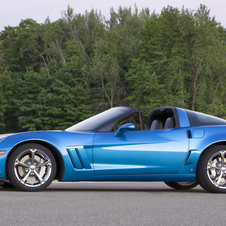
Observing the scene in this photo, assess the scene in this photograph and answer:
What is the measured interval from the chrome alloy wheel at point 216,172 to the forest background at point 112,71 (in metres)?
43.7

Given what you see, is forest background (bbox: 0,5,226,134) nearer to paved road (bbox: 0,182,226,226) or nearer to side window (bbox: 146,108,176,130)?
side window (bbox: 146,108,176,130)

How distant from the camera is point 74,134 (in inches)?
257

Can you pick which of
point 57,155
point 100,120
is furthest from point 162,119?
point 57,155

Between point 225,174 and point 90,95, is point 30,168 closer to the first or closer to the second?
point 225,174

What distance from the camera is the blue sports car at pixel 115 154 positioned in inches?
247

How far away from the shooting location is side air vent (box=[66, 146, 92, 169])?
6359mm

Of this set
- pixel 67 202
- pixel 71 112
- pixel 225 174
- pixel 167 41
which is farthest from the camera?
pixel 71 112

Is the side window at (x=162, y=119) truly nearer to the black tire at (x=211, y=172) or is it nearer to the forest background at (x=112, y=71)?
the black tire at (x=211, y=172)

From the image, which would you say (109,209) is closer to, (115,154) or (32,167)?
(115,154)

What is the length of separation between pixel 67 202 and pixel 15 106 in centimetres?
5697

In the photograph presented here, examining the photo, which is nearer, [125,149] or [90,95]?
[125,149]

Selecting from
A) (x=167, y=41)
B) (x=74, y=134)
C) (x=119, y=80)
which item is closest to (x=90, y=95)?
(x=119, y=80)

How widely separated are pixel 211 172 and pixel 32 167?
2.67 meters

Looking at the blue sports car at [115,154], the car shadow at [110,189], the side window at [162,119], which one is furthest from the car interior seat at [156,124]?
the car shadow at [110,189]
